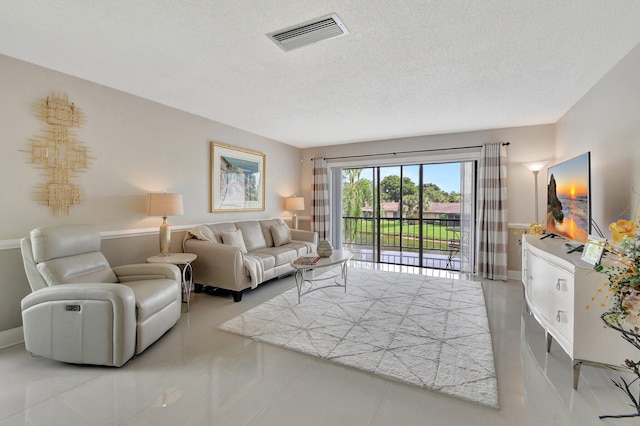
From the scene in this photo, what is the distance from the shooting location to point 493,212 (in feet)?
14.5

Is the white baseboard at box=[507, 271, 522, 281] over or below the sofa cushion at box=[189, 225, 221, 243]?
below

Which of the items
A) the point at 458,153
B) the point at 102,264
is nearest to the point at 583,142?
the point at 458,153

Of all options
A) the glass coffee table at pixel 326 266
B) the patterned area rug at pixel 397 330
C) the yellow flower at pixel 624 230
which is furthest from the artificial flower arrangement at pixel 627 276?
the glass coffee table at pixel 326 266

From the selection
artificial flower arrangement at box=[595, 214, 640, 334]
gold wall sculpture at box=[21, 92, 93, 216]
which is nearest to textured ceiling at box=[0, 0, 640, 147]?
gold wall sculpture at box=[21, 92, 93, 216]

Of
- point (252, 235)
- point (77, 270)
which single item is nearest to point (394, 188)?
point (252, 235)

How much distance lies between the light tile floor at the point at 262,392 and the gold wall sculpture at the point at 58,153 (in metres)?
1.32

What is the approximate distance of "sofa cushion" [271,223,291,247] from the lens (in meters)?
4.77

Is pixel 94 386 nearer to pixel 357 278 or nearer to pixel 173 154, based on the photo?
pixel 173 154

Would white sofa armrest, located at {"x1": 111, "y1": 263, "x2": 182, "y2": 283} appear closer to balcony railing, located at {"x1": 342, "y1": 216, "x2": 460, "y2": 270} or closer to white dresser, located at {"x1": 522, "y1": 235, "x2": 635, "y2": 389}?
white dresser, located at {"x1": 522, "y1": 235, "x2": 635, "y2": 389}

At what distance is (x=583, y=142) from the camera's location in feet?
10.1

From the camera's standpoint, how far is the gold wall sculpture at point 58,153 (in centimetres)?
259

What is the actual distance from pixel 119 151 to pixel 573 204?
463 centimetres

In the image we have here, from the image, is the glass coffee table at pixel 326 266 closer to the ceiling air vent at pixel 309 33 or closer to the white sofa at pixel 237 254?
the white sofa at pixel 237 254

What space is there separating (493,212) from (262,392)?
424 centimetres
